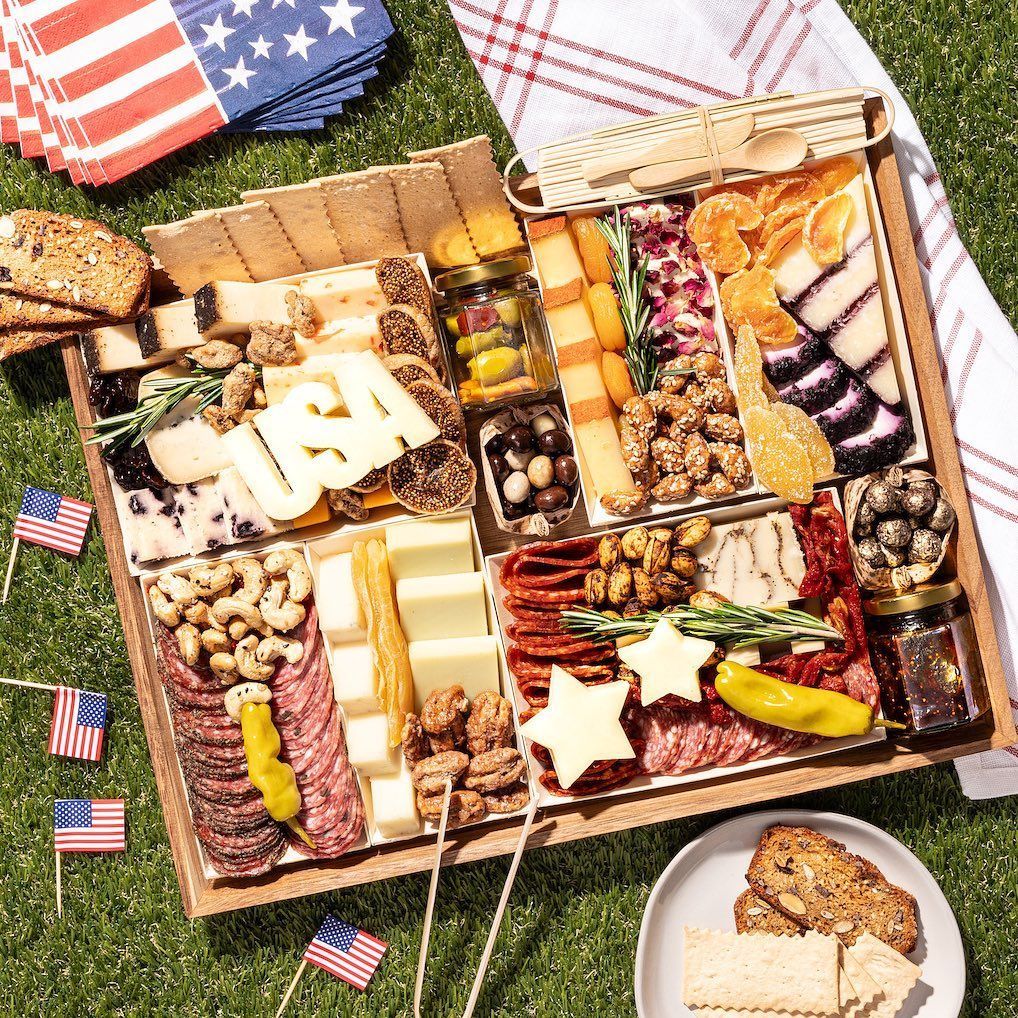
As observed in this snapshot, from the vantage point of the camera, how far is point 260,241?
8.04 ft

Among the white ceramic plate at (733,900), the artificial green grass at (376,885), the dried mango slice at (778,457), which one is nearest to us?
the dried mango slice at (778,457)

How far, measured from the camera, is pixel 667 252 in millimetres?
2500

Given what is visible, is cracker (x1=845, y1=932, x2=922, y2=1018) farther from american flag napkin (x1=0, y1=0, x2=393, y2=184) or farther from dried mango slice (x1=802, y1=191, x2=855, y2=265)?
american flag napkin (x1=0, y1=0, x2=393, y2=184)

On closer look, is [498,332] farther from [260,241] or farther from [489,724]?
[489,724]

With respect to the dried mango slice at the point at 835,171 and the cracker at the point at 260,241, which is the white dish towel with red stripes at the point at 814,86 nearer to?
the dried mango slice at the point at 835,171

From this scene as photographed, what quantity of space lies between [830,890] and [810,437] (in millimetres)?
1306

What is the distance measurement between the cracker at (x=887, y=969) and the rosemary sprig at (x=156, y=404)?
7.94 ft

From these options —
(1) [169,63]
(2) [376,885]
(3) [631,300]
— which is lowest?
(2) [376,885]

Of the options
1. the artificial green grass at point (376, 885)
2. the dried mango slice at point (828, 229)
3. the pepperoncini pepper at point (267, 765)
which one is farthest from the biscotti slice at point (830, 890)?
the dried mango slice at point (828, 229)

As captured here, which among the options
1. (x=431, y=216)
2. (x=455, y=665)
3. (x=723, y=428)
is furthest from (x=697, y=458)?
(x=431, y=216)

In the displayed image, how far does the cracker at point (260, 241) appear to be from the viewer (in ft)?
7.77

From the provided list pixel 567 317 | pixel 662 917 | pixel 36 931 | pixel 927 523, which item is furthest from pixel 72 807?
pixel 927 523

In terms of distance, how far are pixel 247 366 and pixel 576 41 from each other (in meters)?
1.39

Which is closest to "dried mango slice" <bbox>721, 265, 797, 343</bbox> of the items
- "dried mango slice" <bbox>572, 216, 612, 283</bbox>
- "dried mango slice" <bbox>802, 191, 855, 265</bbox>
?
"dried mango slice" <bbox>802, 191, 855, 265</bbox>
